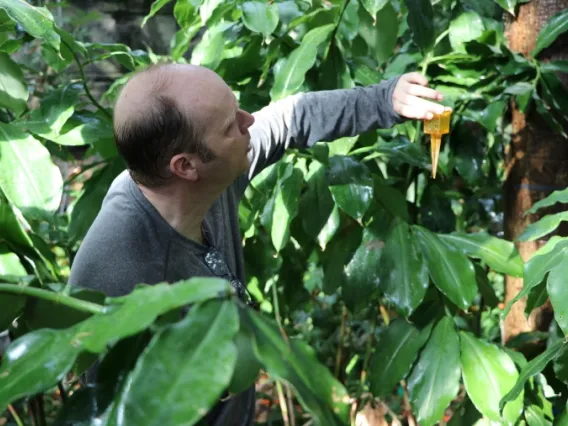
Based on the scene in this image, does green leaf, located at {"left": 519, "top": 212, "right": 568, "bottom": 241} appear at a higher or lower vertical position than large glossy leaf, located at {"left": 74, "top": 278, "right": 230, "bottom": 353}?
lower

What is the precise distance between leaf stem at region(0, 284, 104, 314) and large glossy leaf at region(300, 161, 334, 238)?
751 mm

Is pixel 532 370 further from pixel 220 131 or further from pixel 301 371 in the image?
pixel 301 371

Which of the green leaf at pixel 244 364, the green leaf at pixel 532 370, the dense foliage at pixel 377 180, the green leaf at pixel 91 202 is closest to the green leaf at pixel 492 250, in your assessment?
the dense foliage at pixel 377 180

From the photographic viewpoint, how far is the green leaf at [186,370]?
409 mm

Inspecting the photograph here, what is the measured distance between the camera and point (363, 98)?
47.3 inches

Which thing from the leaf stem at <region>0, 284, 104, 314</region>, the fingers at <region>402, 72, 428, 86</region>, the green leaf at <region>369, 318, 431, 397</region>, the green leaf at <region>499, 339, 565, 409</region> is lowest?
the green leaf at <region>369, 318, 431, 397</region>

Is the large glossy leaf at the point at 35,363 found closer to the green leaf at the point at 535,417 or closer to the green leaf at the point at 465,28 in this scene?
the green leaf at the point at 535,417

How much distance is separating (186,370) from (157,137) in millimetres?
576

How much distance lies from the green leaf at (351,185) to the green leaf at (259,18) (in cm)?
25

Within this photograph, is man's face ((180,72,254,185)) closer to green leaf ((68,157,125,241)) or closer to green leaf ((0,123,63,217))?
green leaf ((0,123,63,217))

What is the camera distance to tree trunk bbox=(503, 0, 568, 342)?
4.69 ft

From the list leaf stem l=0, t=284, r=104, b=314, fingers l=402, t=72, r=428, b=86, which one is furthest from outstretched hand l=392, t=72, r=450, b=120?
leaf stem l=0, t=284, r=104, b=314

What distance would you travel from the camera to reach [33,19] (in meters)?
1.08

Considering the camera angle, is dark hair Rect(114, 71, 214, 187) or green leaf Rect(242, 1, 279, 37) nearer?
dark hair Rect(114, 71, 214, 187)
